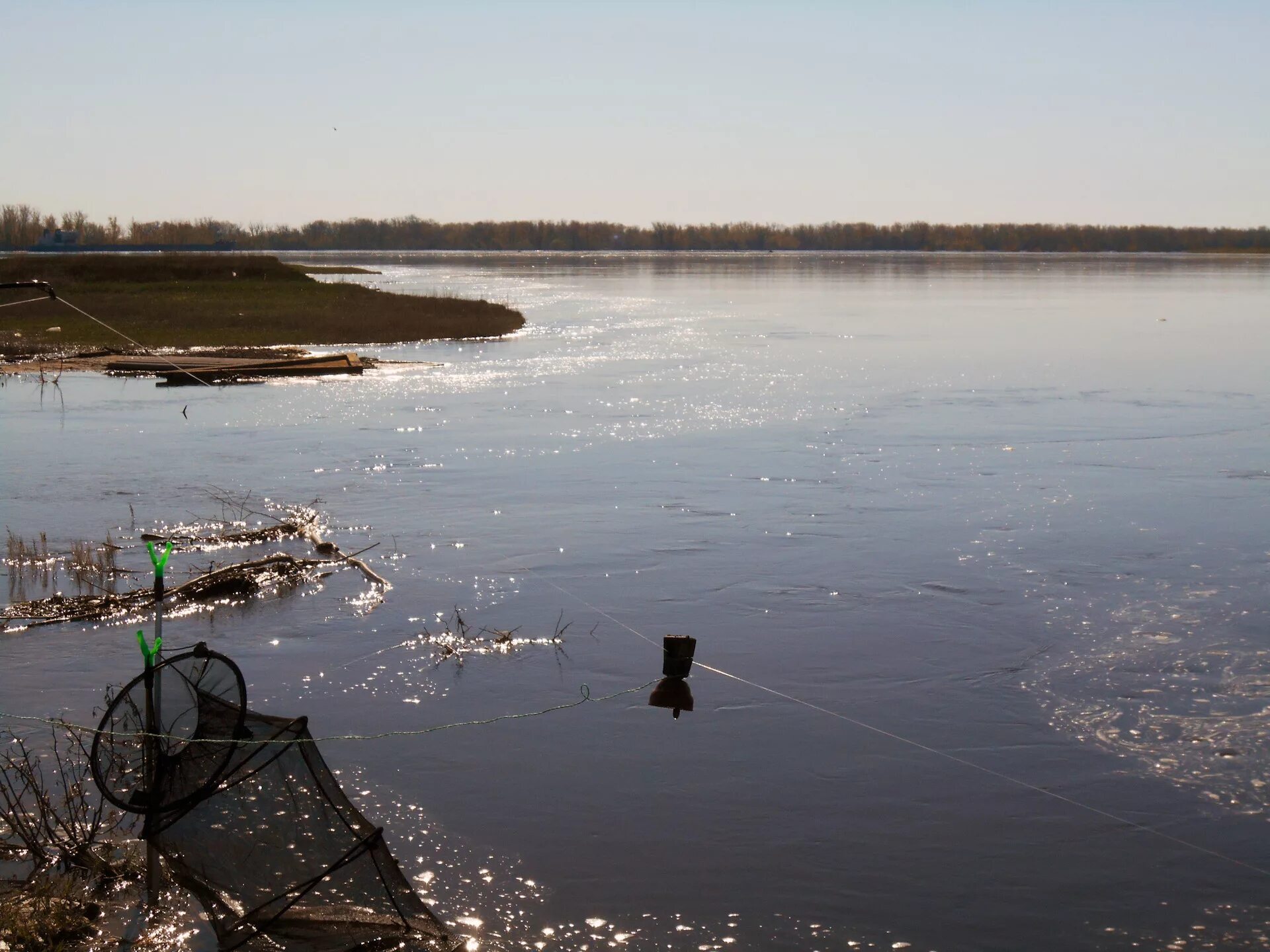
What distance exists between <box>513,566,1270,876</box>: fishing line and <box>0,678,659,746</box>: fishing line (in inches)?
38.6

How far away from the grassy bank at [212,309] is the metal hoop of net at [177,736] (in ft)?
127

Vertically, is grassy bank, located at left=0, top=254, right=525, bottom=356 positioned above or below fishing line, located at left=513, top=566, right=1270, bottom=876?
above

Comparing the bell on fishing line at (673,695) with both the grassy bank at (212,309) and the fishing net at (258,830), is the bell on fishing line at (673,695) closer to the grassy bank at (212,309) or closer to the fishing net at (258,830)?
the fishing net at (258,830)

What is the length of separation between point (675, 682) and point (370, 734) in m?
2.64

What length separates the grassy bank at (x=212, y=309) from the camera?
4912cm

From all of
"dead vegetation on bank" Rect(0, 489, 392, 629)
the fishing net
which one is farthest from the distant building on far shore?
the fishing net

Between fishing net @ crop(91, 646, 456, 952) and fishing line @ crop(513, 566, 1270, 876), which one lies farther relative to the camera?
fishing line @ crop(513, 566, 1270, 876)

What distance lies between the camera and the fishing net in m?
7.02

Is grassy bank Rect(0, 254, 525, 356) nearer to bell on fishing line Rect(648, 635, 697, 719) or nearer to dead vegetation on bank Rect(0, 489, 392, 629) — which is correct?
dead vegetation on bank Rect(0, 489, 392, 629)

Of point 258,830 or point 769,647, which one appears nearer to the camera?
point 258,830

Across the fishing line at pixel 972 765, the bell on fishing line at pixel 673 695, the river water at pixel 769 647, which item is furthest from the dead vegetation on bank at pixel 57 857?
the fishing line at pixel 972 765

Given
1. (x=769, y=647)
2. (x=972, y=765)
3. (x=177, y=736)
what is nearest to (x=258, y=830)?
(x=177, y=736)

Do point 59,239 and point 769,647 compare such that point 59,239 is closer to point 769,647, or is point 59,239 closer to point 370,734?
point 769,647

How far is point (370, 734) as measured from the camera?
1070 cm
